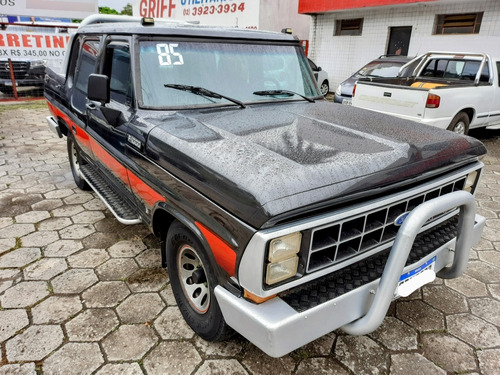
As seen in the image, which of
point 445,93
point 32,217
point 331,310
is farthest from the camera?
point 445,93

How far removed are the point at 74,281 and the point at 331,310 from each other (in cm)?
227

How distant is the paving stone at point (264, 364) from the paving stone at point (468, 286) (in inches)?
66.6

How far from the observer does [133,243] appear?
3.74m

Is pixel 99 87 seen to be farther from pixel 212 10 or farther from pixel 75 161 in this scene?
pixel 212 10

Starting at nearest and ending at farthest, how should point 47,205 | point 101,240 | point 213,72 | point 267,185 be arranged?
point 267,185 < point 213,72 < point 101,240 < point 47,205

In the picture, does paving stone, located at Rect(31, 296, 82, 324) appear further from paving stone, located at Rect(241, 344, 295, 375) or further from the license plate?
the license plate

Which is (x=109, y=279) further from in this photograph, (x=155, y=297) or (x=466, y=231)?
(x=466, y=231)

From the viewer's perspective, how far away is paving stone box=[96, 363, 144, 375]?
2299 mm

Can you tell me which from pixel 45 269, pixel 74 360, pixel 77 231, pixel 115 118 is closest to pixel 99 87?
pixel 115 118

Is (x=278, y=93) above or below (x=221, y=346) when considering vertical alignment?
above

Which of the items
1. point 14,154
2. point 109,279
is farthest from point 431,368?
point 14,154

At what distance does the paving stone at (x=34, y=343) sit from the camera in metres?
2.40

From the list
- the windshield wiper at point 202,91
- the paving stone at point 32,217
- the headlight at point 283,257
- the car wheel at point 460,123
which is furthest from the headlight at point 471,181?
the car wheel at point 460,123

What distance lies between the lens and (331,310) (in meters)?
1.87
